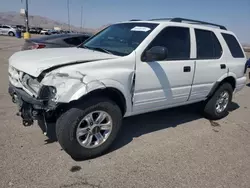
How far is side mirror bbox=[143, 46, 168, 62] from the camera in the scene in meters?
Result: 3.39

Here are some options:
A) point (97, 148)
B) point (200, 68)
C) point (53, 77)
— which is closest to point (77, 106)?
point (53, 77)

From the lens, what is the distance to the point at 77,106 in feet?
9.80

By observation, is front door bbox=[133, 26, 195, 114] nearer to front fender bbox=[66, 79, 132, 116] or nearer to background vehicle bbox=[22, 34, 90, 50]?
front fender bbox=[66, 79, 132, 116]

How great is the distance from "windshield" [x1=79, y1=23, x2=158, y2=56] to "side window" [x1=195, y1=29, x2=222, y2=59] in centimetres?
108

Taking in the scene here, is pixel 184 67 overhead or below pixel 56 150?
overhead

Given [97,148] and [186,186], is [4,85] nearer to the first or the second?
[97,148]

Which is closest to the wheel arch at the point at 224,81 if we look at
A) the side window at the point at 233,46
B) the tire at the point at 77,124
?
the side window at the point at 233,46

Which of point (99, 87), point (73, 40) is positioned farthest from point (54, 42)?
point (99, 87)

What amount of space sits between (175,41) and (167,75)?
0.66 meters

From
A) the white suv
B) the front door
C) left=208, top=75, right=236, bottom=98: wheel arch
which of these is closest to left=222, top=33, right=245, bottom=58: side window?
the white suv

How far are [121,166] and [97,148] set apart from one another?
1.37 feet

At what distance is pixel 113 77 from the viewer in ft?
10.5

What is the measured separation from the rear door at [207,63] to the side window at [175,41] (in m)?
0.27

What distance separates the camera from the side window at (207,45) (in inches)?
174
